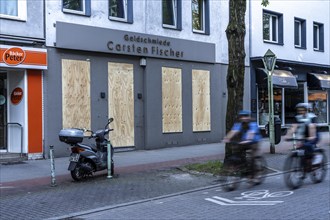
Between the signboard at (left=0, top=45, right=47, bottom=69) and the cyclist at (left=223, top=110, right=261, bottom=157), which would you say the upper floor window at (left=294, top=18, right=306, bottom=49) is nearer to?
the signboard at (left=0, top=45, right=47, bottom=69)

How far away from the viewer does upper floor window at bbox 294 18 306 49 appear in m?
24.8

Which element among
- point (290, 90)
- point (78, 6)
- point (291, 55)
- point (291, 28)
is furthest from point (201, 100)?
point (291, 28)

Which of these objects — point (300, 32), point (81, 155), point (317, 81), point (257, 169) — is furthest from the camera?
point (300, 32)

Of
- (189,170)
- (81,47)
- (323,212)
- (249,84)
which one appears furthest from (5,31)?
(249,84)

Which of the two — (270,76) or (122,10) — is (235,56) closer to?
(270,76)

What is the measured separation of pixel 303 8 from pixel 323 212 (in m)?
19.6

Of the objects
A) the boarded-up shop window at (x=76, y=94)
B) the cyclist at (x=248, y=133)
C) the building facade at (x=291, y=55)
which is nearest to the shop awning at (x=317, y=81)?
the building facade at (x=291, y=55)

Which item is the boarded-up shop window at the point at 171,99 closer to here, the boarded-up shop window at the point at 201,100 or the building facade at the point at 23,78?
the boarded-up shop window at the point at 201,100

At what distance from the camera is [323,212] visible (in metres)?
7.19

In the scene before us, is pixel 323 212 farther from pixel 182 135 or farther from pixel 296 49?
pixel 296 49

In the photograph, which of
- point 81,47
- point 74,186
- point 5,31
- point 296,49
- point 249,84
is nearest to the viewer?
point 74,186

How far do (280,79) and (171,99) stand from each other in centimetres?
678

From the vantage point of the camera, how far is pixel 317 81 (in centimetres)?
2484

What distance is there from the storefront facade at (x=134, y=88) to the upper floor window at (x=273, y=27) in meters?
4.18
